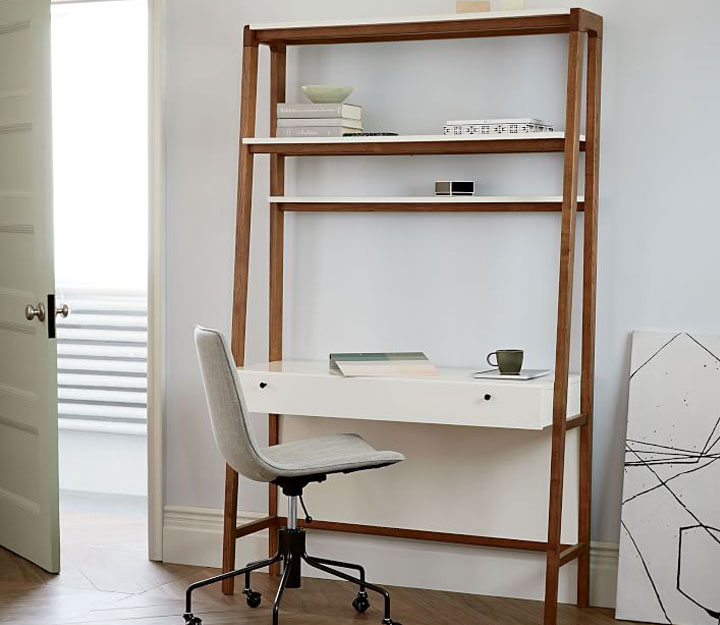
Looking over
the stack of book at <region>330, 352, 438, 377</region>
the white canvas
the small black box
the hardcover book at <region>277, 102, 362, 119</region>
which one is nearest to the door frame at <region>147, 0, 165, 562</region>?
the hardcover book at <region>277, 102, 362, 119</region>

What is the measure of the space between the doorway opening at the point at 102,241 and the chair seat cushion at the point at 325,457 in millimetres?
2025

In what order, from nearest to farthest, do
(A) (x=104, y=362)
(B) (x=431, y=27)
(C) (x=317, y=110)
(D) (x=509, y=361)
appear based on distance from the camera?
(D) (x=509, y=361)
(B) (x=431, y=27)
(C) (x=317, y=110)
(A) (x=104, y=362)

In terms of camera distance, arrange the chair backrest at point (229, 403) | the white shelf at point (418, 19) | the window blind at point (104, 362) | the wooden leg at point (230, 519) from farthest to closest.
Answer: the window blind at point (104, 362) → the wooden leg at point (230, 519) → the white shelf at point (418, 19) → the chair backrest at point (229, 403)

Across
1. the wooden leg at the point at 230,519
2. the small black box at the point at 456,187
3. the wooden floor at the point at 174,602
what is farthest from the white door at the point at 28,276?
the small black box at the point at 456,187

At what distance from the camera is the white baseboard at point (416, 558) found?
144 inches

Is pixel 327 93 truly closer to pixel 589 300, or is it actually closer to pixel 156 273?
pixel 156 273

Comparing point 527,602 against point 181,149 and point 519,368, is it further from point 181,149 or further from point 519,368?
point 181,149

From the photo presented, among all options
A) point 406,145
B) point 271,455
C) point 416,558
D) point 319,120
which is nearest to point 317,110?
point 319,120

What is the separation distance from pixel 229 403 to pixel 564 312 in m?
1.01

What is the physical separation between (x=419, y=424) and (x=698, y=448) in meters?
0.90

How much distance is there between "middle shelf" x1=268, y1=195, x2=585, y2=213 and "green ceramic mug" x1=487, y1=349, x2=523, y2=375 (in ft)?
1.56

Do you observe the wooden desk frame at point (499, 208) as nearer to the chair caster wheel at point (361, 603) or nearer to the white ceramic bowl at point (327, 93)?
the white ceramic bowl at point (327, 93)

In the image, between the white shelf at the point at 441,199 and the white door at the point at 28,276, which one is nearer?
the white shelf at the point at 441,199

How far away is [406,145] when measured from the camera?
3.53 metres
